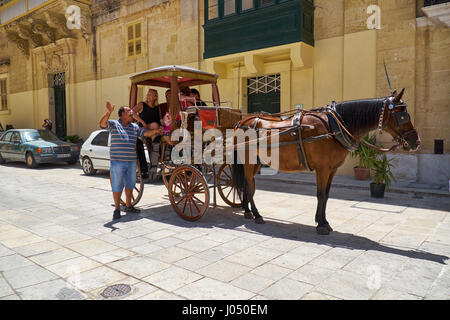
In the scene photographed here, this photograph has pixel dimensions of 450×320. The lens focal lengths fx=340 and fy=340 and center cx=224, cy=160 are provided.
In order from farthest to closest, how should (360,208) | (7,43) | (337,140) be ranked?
(7,43) → (360,208) → (337,140)

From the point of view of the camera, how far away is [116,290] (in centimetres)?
317

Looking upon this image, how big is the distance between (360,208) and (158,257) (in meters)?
4.26

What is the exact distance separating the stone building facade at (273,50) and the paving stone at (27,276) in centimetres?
892

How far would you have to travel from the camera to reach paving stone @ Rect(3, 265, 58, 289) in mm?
3330

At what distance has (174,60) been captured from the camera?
→ 14797mm

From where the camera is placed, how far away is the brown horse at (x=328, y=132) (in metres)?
4.32

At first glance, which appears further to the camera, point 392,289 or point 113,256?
point 113,256

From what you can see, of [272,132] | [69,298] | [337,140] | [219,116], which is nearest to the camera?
[69,298]

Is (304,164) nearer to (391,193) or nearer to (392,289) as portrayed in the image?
(392,289)

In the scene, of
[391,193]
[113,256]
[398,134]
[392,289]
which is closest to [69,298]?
[113,256]

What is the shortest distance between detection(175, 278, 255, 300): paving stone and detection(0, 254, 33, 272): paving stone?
77.4 inches

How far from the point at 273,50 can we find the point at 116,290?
9.17 m

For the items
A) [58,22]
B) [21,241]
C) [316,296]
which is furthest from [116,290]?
[58,22]

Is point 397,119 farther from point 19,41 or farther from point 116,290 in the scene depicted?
point 19,41
